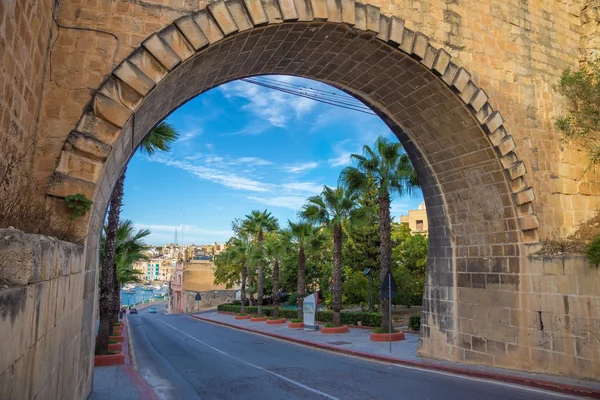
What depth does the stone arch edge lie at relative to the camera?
5887 millimetres

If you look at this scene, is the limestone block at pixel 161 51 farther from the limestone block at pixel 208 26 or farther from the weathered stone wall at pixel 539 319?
the weathered stone wall at pixel 539 319

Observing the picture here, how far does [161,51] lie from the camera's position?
6762 mm

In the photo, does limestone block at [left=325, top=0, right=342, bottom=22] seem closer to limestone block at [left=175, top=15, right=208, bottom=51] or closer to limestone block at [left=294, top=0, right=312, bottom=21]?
limestone block at [left=294, top=0, right=312, bottom=21]

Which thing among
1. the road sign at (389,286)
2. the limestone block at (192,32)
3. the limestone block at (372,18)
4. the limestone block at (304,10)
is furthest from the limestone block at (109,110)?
the road sign at (389,286)

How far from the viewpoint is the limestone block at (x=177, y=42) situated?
22.6ft

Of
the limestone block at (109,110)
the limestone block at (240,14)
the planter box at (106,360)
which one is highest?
the limestone block at (240,14)

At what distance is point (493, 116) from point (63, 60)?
9408mm

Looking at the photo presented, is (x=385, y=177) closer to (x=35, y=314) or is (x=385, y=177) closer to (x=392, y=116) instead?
(x=392, y=116)

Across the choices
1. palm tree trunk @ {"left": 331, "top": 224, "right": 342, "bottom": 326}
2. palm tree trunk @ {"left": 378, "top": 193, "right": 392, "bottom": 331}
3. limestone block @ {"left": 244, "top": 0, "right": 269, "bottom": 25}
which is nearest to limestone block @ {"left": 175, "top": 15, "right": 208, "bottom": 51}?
limestone block @ {"left": 244, "top": 0, "right": 269, "bottom": 25}

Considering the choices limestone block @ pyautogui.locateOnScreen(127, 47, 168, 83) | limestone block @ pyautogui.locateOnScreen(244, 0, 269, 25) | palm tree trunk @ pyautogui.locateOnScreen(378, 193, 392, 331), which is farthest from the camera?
palm tree trunk @ pyautogui.locateOnScreen(378, 193, 392, 331)

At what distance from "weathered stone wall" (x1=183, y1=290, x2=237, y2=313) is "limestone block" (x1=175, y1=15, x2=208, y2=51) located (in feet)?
207

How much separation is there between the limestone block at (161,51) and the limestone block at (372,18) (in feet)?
13.7

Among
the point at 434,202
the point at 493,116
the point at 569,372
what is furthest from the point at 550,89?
the point at 569,372

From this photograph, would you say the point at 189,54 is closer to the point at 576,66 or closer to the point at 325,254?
the point at 576,66
